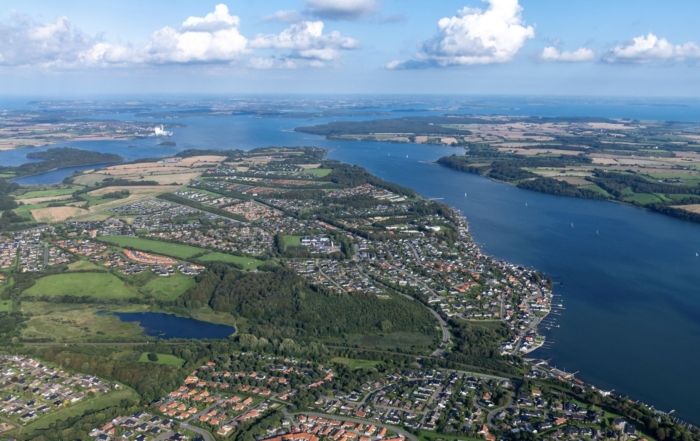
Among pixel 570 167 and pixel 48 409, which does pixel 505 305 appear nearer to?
pixel 48 409

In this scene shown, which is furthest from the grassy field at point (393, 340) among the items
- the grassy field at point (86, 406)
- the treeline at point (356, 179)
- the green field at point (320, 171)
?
the green field at point (320, 171)

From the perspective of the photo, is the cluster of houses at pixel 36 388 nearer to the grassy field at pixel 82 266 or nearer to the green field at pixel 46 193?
the grassy field at pixel 82 266

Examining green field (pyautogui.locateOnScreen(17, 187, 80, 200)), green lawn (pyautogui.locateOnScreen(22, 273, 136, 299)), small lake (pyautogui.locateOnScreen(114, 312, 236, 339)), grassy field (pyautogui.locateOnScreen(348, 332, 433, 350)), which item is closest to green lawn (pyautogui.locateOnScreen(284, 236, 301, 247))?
green lawn (pyautogui.locateOnScreen(22, 273, 136, 299))

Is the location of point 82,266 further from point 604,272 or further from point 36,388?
point 604,272

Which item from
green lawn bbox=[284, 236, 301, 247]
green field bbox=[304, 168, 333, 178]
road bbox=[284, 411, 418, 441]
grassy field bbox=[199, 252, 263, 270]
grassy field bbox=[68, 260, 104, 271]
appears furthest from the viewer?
green field bbox=[304, 168, 333, 178]

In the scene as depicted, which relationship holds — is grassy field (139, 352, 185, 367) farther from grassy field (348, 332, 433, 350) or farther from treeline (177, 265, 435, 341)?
grassy field (348, 332, 433, 350)

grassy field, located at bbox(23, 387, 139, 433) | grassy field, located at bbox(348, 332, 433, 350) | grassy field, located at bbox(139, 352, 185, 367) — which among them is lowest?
grassy field, located at bbox(23, 387, 139, 433)

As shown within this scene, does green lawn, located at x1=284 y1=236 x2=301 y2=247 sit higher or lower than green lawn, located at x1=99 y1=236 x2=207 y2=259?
higher
